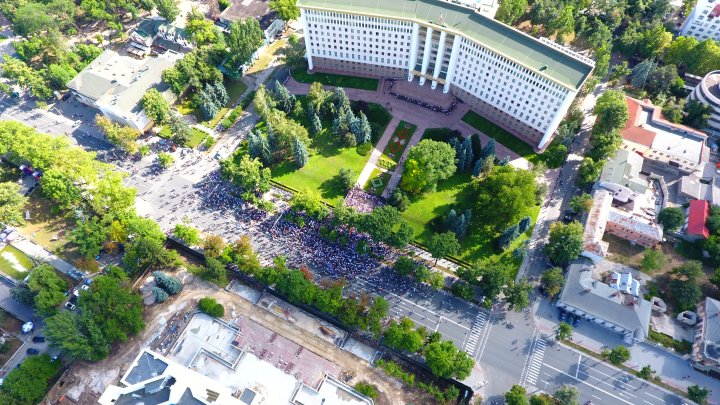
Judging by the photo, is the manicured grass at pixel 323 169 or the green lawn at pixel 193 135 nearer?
the manicured grass at pixel 323 169

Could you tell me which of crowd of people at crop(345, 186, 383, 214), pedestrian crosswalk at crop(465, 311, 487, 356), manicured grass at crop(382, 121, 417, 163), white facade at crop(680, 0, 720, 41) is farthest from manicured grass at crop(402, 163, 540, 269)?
white facade at crop(680, 0, 720, 41)

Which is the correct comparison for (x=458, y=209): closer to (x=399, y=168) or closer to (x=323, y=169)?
(x=399, y=168)

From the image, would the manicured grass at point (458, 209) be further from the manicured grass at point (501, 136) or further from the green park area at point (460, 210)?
the manicured grass at point (501, 136)

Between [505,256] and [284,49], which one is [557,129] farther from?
[284,49]

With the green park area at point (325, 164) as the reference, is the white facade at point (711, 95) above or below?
above

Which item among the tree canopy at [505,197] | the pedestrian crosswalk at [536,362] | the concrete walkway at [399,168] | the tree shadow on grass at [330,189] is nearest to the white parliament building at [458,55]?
the concrete walkway at [399,168]

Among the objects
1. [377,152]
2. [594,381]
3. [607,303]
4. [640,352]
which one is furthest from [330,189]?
[640,352]

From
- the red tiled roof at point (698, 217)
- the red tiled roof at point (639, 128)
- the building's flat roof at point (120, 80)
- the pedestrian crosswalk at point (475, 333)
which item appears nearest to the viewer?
the pedestrian crosswalk at point (475, 333)
